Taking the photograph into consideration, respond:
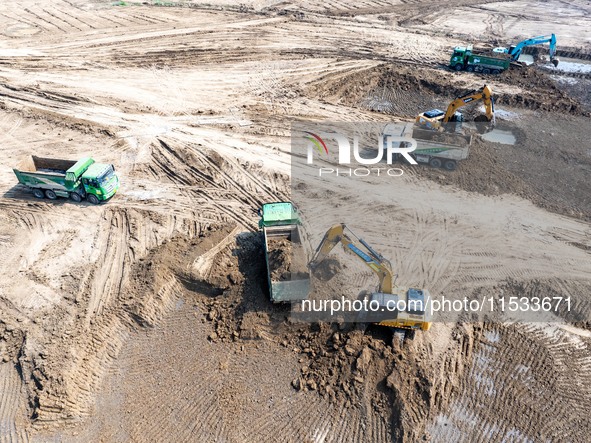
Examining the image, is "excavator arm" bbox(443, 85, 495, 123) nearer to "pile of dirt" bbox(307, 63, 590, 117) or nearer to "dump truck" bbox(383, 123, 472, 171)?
"dump truck" bbox(383, 123, 472, 171)

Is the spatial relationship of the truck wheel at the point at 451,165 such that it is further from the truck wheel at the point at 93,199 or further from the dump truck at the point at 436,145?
the truck wheel at the point at 93,199

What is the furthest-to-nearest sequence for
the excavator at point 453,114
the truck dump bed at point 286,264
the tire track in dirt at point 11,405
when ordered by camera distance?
the excavator at point 453,114, the truck dump bed at point 286,264, the tire track in dirt at point 11,405

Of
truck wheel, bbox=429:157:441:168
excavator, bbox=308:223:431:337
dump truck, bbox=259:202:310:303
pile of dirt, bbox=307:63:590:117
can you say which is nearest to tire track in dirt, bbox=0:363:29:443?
dump truck, bbox=259:202:310:303

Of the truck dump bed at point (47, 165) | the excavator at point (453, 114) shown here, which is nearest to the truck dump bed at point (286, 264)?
the excavator at point (453, 114)

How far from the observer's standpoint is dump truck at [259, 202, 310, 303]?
15109 millimetres

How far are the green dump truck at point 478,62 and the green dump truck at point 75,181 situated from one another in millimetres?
25357

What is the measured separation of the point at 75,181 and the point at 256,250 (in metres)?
9.10

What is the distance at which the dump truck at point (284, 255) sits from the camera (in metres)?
15.1

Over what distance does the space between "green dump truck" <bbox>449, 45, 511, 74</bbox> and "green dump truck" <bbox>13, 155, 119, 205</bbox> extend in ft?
83.2

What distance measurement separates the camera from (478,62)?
3250 cm

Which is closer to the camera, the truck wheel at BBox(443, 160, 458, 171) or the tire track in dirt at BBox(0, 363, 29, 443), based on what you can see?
the tire track in dirt at BBox(0, 363, 29, 443)

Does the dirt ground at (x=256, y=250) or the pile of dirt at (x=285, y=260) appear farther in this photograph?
the pile of dirt at (x=285, y=260)

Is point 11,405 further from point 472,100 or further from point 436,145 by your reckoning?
point 472,100

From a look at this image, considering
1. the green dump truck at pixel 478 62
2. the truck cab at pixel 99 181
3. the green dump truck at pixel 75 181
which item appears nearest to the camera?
the truck cab at pixel 99 181
